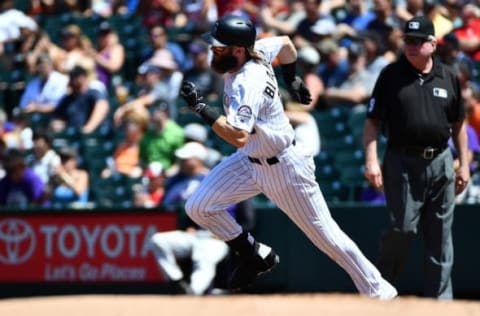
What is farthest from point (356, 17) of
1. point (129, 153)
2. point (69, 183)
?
point (69, 183)

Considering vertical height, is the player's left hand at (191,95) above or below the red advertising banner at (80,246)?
above

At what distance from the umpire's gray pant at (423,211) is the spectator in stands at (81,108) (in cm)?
604

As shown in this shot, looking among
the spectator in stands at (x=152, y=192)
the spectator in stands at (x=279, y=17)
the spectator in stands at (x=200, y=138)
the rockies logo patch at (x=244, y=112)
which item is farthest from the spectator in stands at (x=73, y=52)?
the rockies logo patch at (x=244, y=112)

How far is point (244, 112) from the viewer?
23.9 feet

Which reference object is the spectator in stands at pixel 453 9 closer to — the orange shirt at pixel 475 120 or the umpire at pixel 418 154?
the orange shirt at pixel 475 120

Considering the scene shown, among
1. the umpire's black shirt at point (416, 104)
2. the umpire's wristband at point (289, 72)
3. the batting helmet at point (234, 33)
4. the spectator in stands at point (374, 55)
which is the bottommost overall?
the spectator in stands at point (374, 55)

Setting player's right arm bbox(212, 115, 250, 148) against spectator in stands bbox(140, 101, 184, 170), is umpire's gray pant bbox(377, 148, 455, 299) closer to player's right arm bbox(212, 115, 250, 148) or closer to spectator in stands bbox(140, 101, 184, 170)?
player's right arm bbox(212, 115, 250, 148)

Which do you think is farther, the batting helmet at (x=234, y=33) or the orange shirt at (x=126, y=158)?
the orange shirt at (x=126, y=158)

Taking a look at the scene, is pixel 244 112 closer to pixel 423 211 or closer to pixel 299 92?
pixel 299 92

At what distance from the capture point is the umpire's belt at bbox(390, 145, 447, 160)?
27.5ft

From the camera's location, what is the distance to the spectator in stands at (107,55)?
14695mm

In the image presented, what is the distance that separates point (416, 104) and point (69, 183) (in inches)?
205

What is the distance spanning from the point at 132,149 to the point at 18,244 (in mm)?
1588

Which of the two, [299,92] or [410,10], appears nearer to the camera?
Answer: [299,92]
